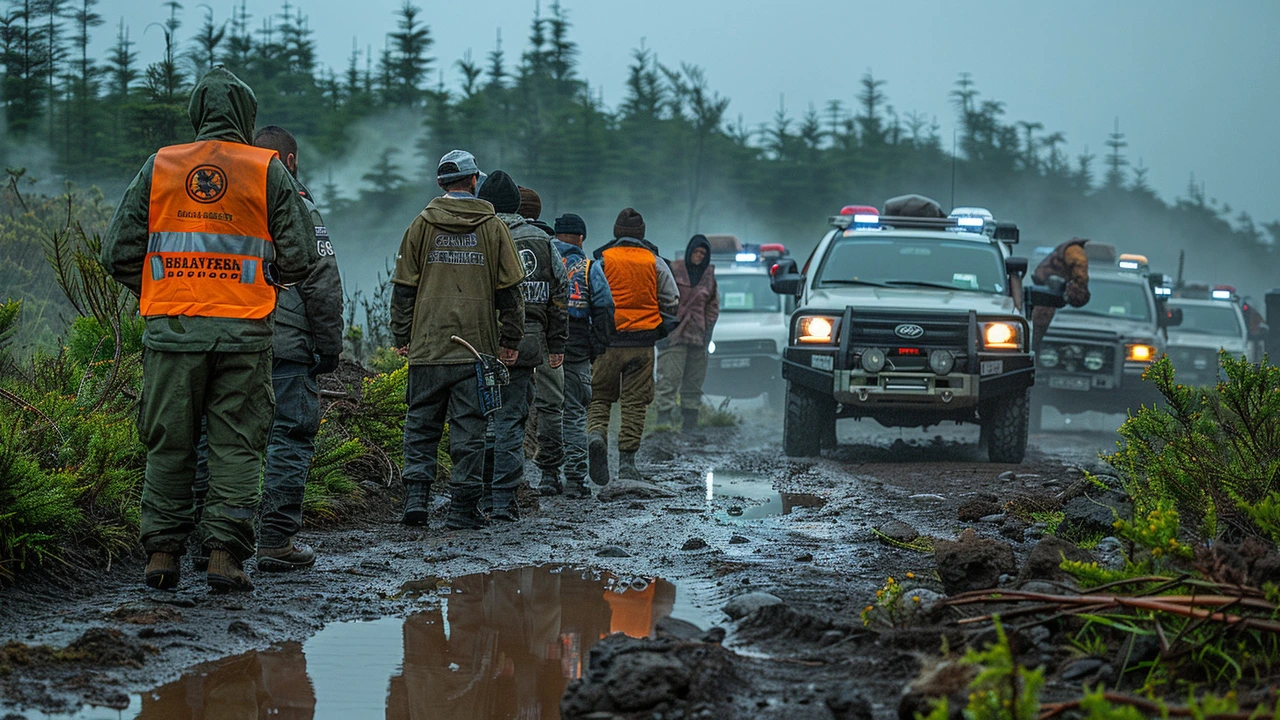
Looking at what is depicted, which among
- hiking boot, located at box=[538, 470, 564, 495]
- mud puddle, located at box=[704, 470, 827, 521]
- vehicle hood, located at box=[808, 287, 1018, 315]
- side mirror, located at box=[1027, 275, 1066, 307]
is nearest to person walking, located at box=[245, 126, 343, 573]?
mud puddle, located at box=[704, 470, 827, 521]

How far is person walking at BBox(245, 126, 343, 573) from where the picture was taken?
228 inches

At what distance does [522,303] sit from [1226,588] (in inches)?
172

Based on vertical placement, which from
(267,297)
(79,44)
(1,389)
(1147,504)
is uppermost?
(79,44)

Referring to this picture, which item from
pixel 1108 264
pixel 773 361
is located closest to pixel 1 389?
pixel 773 361

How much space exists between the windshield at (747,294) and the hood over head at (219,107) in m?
14.0

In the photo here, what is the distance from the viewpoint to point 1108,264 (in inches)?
731

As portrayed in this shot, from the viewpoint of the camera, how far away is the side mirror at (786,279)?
11.6 m

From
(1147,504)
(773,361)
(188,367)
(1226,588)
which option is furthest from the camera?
(773,361)

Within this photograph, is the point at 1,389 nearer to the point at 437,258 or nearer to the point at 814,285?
the point at 437,258

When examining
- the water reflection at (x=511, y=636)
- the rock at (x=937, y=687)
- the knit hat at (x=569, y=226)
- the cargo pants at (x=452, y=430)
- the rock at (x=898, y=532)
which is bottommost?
the water reflection at (x=511, y=636)

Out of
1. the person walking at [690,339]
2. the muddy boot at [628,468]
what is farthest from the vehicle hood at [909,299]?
the person walking at [690,339]

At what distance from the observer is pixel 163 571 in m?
5.00

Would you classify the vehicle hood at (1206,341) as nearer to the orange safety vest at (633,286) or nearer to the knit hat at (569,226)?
the orange safety vest at (633,286)

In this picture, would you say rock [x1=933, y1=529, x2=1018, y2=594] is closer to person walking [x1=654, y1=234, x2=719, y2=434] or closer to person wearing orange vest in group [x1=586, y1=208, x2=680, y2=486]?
person wearing orange vest in group [x1=586, y1=208, x2=680, y2=486]
